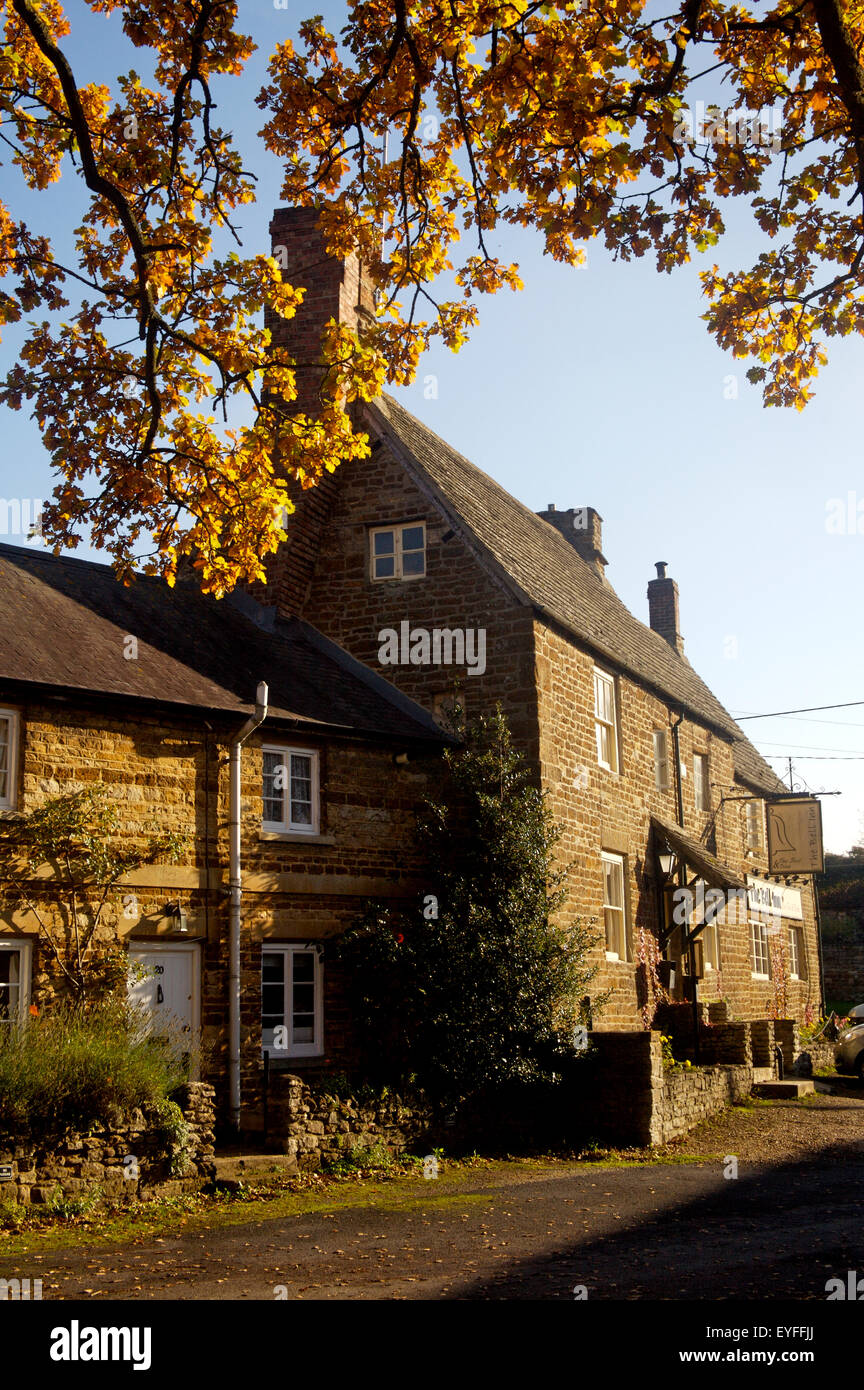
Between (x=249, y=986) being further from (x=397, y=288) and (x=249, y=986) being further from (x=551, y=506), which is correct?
(x=551, y=506)

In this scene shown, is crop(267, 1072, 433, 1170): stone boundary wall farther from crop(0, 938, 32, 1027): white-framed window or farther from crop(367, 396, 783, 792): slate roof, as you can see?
crop(367, 396, 783, 792): slate roof

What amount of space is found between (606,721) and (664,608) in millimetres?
13846

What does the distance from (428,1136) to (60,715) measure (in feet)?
21.1

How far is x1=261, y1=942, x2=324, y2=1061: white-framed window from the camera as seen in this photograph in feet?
49.7

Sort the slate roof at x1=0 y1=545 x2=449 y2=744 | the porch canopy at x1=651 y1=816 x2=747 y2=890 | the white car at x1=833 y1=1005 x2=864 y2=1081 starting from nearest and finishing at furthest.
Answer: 1. the slate roof at x1=0 y1=545 x2=449 y2=744
2. the porch canopy at x1=651 y1=816 x2=747 y2=890
3. the white car at x1=833 y1=1005 x2=864 y2=1081

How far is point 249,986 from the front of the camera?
14797 mm

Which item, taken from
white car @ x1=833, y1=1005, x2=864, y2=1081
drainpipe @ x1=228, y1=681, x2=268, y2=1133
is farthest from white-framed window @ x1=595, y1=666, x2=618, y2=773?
white car @ x1=833, y1=1005, x2=864, y2=1081

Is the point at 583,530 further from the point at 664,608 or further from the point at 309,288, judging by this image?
the point at 309,288

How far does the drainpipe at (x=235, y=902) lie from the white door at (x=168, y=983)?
40cm

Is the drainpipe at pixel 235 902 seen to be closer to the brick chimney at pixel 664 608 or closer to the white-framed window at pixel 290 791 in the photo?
the white-framed window at pixel 290 791

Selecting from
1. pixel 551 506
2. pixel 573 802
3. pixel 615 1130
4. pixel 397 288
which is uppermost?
pixel 551 506

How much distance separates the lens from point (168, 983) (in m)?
14.2

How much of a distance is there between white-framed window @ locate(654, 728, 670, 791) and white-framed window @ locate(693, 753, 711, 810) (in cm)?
170
